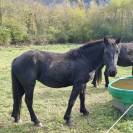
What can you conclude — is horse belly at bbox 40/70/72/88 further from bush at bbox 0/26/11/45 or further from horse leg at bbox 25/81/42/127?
bush at bbox 0/26/11/45

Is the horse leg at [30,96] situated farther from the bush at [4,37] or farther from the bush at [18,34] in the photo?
the bush at [18,34]

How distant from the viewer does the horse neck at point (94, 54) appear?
21.3 ft

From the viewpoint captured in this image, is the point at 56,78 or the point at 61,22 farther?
the point at 61,22

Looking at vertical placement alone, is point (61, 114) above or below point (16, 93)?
below

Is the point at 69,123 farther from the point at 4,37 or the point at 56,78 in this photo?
the point at 4,37

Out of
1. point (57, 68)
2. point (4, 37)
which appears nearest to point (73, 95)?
point (57, 68)

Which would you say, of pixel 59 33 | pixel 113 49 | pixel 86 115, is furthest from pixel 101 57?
pixel 59 33

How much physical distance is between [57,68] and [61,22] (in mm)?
25325

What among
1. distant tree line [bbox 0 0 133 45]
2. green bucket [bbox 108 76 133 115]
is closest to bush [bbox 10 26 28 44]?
distant tree line [bbox 0 0 133 45]

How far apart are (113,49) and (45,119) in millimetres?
2101

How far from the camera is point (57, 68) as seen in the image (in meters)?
6.41

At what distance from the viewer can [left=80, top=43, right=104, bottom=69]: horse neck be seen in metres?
6.49

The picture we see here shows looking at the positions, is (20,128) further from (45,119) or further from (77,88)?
(77,88)

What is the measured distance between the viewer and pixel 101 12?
30984mm
